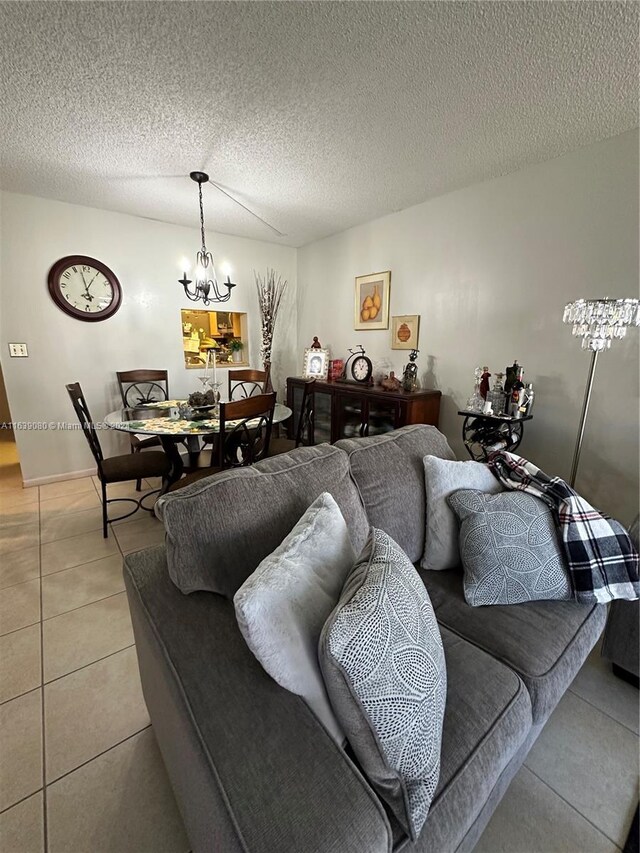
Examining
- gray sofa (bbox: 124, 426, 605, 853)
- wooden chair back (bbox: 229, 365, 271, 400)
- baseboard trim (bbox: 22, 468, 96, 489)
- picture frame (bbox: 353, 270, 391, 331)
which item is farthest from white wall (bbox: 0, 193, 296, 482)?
gray sofa (bbox: 124, 426, 605, 853)

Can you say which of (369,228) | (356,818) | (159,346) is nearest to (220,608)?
(356,818)

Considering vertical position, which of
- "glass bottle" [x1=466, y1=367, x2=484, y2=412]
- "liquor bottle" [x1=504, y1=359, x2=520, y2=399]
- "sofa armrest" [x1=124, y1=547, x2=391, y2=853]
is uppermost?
"liquor bottle" [x1=504, y1=359, x2=520, y2=399]

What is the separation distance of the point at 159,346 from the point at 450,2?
3251mm

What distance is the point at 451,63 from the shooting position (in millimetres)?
1469

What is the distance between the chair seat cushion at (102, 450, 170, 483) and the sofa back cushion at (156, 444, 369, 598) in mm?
1550

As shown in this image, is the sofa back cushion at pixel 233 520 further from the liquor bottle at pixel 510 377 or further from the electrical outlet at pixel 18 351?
the electrical outlet at pixel 18 351

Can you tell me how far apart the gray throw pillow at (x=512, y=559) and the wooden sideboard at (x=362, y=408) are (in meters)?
1.63

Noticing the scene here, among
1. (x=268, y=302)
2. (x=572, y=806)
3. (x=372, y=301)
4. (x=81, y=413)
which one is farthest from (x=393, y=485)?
(x=268, y=302)

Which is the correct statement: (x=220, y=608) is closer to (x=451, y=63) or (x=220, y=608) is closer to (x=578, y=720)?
(x=578, y=720)

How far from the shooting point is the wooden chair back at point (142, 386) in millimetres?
3287

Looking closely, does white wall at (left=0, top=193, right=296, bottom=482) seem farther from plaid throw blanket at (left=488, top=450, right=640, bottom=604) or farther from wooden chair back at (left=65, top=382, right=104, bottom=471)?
plaid throw blanket at (left=488, top=450, right=640, bottom=604)

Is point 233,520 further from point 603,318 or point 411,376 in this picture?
point 411,376

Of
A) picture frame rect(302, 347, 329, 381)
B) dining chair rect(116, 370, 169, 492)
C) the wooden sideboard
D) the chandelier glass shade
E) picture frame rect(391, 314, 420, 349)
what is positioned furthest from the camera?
picture frame rect(302, 347, 329, 381)

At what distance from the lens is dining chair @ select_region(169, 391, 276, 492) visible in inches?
78.4
